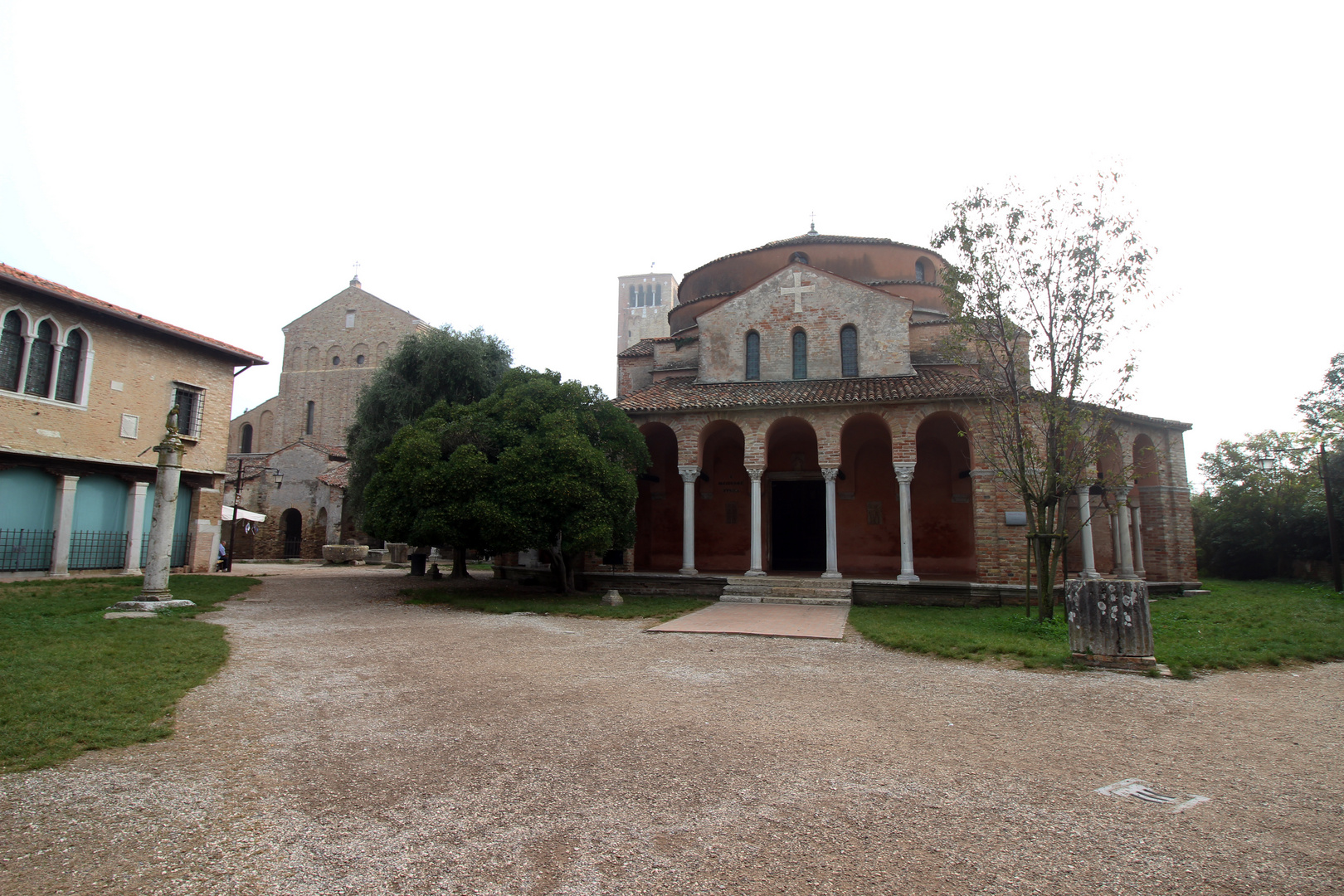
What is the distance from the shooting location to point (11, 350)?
1501 cm

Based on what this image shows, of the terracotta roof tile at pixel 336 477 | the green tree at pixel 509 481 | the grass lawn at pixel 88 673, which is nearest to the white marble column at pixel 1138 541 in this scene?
the green tree at pixel 509 481

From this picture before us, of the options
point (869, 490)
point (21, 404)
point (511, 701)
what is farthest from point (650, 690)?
point (21, 404)

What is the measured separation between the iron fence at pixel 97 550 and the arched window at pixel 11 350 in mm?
3631

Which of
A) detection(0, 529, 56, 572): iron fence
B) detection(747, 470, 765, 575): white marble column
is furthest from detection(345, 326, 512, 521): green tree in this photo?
detection(747, 470, 765, 575): white marble column

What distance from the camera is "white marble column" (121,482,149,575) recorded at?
17.1 meters

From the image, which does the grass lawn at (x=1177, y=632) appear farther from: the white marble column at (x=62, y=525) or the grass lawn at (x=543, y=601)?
the white marble column at (x=62, y=525)

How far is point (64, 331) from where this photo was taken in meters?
15.8

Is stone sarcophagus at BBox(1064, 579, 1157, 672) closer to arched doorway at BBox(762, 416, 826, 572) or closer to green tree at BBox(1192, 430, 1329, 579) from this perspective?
arched doorway at BBox(762, 416, 826, 572)

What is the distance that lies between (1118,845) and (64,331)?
2090 centimetres

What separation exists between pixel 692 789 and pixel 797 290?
54.5ft

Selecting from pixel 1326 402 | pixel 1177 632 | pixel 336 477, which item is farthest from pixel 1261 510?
pixel 336 477

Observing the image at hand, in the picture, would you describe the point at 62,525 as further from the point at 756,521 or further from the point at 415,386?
the point at 756,521

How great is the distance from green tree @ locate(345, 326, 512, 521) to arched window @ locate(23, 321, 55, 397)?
737 cm

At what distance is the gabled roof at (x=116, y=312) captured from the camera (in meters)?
14.9
